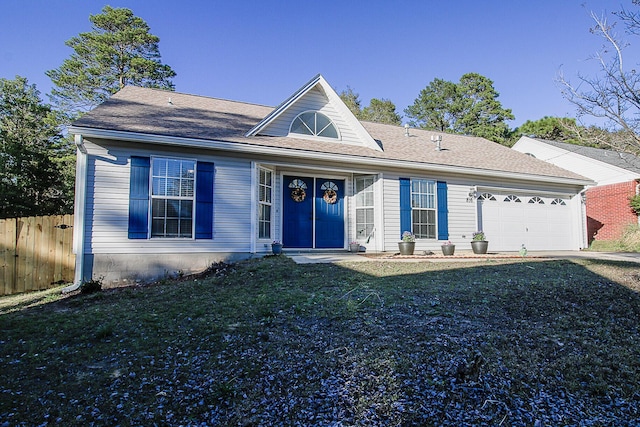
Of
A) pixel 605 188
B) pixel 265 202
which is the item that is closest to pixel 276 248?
pixel 265 202

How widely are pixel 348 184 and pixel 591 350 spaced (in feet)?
24.4

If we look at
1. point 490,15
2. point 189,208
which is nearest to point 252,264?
point 189,208

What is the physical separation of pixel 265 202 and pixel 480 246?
19.0 feet

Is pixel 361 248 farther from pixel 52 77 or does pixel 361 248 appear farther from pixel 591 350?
pixel 52 77

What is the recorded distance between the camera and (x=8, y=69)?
17422mm

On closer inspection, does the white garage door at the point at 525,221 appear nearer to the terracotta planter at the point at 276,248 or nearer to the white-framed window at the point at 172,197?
the terracotta planter at the point at 276,248

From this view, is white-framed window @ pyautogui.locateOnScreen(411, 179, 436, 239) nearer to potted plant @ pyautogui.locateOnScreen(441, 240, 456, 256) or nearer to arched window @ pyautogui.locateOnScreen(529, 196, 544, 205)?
potted plant @ pyautogui.locateOnScreen(441, 240, 456, 256)

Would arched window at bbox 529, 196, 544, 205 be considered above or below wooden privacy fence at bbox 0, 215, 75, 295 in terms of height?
above

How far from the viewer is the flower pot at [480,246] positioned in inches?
377

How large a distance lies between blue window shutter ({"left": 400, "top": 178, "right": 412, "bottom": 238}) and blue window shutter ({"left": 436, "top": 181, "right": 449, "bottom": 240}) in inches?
38.8

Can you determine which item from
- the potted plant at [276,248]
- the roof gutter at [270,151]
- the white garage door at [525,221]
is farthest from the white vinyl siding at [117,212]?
the white garage door at [525,221]

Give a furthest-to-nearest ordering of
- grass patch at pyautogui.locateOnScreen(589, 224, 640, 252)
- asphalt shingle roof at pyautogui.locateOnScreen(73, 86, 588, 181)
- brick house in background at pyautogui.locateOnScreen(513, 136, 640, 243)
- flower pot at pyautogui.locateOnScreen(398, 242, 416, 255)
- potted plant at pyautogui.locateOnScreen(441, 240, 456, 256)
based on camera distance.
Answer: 1. brick house in background at pyautogui.locateOnScreen(513, 136, 640, 243)
2. grass patch at pyautogui.locateOnScreen(589, 224, 640, 252)
3. potted plant at pyautogui.locateOnScreen(441, 240, 456, 256)
4. flower pot at pyautogui.locateOnScreen(398, 242, 416, 255)
5. asphalt shingle roof at pyautogui.locateOnScreen(73, 86, 588, 181)

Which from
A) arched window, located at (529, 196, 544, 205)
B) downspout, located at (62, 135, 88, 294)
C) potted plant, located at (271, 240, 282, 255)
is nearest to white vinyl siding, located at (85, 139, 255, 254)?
downspout, located at (62, 135, 88, 294)

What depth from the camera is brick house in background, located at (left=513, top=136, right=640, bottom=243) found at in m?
15.3
